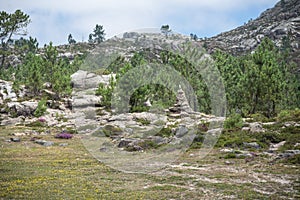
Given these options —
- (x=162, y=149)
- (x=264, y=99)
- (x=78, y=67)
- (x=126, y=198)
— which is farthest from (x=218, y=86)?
(x=78, y=67)

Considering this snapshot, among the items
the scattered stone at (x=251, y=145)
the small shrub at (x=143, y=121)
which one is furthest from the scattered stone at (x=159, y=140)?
the small shrub at (x=143, y=121)

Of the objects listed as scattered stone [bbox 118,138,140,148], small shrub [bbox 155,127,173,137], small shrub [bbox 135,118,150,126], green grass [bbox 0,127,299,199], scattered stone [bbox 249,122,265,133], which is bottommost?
green grass [bbox 0,127,299,199]

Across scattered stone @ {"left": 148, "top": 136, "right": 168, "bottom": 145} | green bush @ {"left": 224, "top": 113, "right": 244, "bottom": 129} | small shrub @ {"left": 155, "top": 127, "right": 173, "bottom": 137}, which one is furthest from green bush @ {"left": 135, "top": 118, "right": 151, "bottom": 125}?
scattered stone @ {"left": 148, "top": 136, "right": 168, "bottom": 145}

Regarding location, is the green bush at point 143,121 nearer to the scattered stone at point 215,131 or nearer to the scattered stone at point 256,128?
the scattered stone at point 215,131

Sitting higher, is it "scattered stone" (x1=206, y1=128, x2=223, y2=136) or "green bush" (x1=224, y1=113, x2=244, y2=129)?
"green bush" (x1=224, y1=113, x2=244, y2=129)

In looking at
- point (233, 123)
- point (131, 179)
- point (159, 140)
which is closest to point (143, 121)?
point (233, 123)

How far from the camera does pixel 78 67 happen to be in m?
114

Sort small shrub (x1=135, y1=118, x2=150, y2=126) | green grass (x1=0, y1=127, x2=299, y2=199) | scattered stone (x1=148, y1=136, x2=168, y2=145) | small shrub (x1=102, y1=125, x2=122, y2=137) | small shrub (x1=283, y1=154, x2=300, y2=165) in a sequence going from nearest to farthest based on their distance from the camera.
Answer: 1. green grass (x1=0, y1=127, x2=299, y2=199)
2. small shrub (x1=283, y1=154, x2=300, y2=165)
3. scattered stone (x1=148, y1=136, x2=168, y2=145)
4. small shrub (x1=102, y1=125, x2=122, y2=137)
5. small shrub (x1=135, y1=118, x2=150, y2=126)

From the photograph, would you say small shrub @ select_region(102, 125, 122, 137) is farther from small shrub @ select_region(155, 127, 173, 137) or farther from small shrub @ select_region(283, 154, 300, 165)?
small shrub @ select_region(283, 154, 300, 165)

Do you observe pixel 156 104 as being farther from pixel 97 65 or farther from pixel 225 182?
pixel 225 182

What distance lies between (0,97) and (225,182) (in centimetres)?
7237

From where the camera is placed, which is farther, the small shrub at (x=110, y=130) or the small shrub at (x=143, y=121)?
the small shrub at (x=143, y=121)

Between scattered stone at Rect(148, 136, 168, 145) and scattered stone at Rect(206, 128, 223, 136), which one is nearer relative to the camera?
scattered stone at Rect(148, 136, 168, 145)

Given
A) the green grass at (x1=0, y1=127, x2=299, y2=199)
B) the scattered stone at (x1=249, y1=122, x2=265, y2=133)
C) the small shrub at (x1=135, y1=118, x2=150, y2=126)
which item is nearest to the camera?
the green grass at (x1=0, y1=127, x2=299, y2=199)
